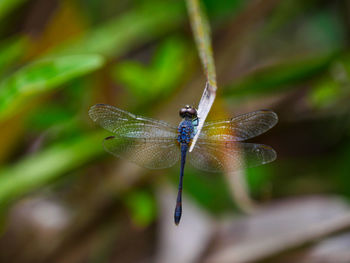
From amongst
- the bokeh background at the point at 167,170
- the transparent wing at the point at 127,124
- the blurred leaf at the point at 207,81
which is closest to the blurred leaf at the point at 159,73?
the bokeh background at the point at 167,170

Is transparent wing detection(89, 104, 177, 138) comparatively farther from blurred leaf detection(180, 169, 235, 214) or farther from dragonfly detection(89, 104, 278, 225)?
blurred leaf detection(180, 169, 235, 214)

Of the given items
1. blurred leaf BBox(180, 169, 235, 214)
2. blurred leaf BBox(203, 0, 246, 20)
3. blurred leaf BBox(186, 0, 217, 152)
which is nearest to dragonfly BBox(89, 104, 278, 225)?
blurred leaf BBox(186, 0, 217, 152)

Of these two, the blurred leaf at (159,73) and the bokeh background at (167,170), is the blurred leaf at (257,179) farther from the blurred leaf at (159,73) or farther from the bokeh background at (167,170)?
the blurred leaf at (159,73)

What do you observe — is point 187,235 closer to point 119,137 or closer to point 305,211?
point 305,211

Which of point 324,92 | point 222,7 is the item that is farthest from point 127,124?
point 222,7

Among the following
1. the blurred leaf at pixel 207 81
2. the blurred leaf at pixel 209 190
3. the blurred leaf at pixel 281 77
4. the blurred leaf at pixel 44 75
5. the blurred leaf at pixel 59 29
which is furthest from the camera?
the blurred leaf at pixel 59 29

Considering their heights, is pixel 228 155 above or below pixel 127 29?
below

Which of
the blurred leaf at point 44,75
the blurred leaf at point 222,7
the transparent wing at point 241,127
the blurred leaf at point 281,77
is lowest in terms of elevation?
the transparent wing at point 241,127

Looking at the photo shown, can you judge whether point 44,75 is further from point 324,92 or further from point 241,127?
point 324,92
